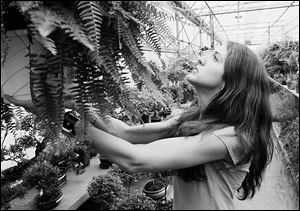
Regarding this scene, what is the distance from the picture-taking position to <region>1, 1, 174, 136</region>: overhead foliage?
0.55 m

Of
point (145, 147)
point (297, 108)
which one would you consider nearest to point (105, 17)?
point (145, 147)

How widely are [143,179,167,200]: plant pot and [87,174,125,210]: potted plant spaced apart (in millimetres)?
408

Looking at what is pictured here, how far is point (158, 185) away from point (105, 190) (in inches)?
23.5

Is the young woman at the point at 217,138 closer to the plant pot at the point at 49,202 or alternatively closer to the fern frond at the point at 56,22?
the fern frond at the point at 56,22

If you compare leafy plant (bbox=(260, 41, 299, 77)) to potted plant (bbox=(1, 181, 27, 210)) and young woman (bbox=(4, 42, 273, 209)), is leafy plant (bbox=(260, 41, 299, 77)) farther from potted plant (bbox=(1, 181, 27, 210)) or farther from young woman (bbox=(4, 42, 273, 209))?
potted plant (bbox=(1, 181, 27, 210))

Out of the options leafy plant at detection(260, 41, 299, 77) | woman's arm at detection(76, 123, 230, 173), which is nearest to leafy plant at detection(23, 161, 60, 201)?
woman's arm at detection(76, 123, 230, 173)

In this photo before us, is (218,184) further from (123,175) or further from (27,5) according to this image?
(123,175)

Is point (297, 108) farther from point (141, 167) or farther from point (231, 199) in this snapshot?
point (141, 167)

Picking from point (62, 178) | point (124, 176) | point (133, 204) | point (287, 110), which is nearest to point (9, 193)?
point (62, 178)

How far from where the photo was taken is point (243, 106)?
0.87 m

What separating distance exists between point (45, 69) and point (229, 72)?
0.57m

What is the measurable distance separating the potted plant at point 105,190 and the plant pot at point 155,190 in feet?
1.34

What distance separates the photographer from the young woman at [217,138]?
72 centimetres

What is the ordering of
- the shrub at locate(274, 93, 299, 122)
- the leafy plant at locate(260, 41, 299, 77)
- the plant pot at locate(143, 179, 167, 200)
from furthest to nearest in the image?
the leafy plant at locate(260, 41, 299, 77) < the shrub at locate(274, 93, 299, 122) < the plant pot at locate(143, 179, 167, 200)
